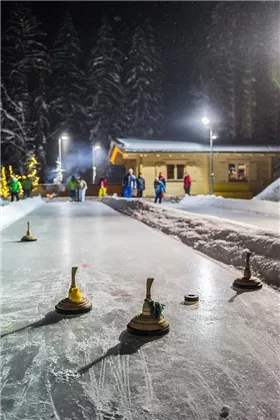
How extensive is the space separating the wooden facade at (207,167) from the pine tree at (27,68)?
28.5 metres

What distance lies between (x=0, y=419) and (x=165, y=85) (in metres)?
73.8

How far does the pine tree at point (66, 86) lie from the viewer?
69875 mm

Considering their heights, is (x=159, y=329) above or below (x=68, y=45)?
below

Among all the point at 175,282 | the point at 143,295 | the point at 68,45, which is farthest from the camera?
the point at 68,45

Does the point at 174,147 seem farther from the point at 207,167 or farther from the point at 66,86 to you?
the point at 66,86

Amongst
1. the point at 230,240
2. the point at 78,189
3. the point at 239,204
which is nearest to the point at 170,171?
the point at 78,189

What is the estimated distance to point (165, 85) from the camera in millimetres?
73375

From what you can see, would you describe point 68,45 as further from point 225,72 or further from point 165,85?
point 225,72

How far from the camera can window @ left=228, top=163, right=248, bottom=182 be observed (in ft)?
124

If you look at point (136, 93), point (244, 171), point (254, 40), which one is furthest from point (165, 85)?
point (244, 171)

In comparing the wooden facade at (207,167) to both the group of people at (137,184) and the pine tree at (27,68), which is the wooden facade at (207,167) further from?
the pine tree at (27,68)

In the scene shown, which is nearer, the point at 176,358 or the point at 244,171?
the point at 176,358

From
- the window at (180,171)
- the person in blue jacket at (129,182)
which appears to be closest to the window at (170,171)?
the window at (180,171)

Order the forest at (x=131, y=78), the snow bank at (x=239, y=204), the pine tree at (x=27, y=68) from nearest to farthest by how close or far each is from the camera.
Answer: the snow bank at (x=239, y=204) → the pine tree at (x=27, y=68) → the forest at (x=131, y=78)
